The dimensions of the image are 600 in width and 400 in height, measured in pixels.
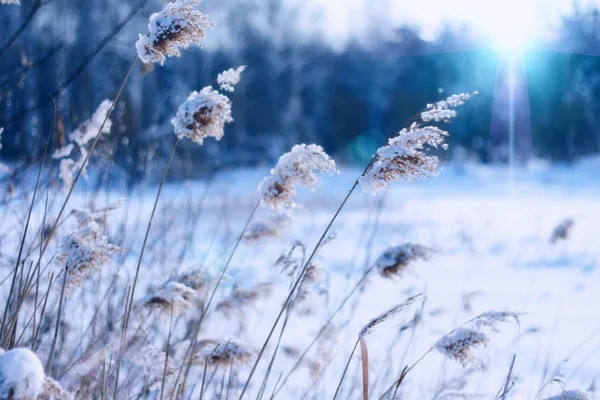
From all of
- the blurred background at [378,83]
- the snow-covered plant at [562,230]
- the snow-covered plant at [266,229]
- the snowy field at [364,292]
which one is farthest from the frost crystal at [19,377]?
the blurred background at [378,83]

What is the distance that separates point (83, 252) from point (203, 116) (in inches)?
19.4

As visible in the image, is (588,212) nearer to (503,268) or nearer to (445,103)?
(503,268)

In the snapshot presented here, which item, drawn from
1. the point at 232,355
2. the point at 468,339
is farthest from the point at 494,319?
the point at 232,355

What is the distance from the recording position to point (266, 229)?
104 inches

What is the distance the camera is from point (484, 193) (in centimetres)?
1836

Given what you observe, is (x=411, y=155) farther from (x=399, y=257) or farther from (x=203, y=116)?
(x=399, y=257)

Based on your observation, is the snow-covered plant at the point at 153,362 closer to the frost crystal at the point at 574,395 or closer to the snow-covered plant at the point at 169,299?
the snow-covered plant at the point at 169,299

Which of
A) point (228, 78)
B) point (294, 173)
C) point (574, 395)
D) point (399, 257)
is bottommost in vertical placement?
point (574, 395)

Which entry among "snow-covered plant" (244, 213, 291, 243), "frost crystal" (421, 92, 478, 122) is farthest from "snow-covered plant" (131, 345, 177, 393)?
"frost crystal" (421, 92, 478, 122)

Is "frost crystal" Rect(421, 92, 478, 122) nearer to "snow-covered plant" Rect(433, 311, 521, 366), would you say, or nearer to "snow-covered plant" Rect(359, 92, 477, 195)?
"snow-covered plant" Rect(359, 92, 477, 195)

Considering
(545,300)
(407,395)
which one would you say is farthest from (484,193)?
(407,395)

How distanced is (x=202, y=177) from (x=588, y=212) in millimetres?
11408

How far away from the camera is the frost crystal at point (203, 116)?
5.57 feet

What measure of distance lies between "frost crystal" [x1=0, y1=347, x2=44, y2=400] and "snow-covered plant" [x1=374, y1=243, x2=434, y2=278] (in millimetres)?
1396
